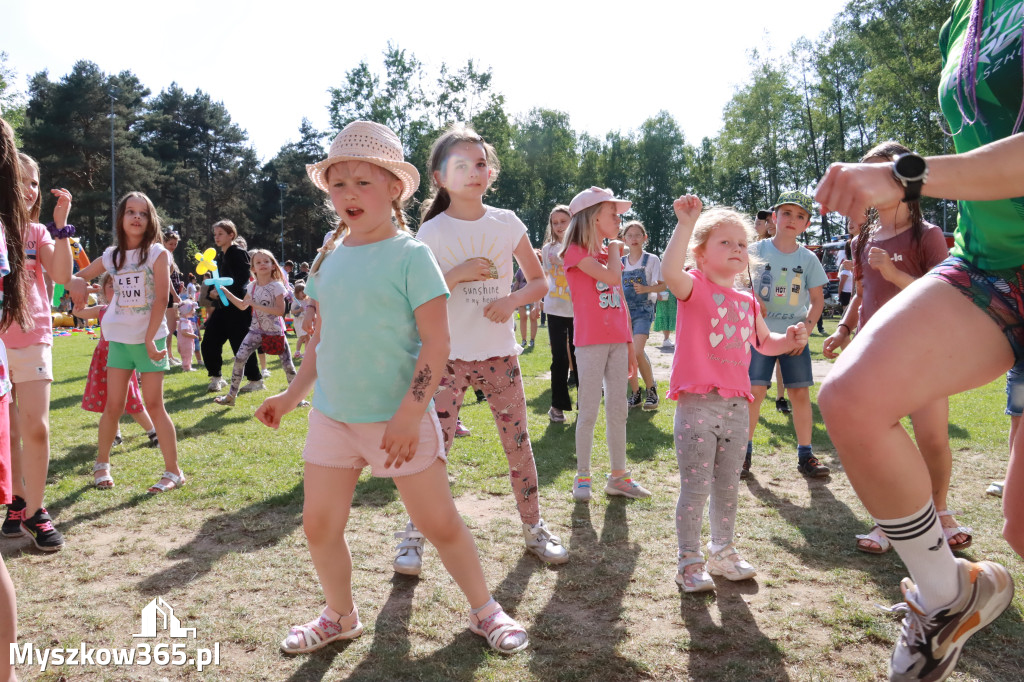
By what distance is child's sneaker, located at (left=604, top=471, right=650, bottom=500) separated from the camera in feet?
15.9

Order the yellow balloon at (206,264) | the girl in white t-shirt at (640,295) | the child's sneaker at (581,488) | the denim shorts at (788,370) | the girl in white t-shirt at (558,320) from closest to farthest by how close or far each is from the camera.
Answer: the child's sneaker at (581,488) → the denim shorts at (788,370) → the girl in white t-shirt at (558,320) → the girl in white t-shirt at (640,295) → the yellow balloon at (206,264)

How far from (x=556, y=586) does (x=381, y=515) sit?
1.58 meters

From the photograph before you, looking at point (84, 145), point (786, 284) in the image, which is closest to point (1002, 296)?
point (786, 284)

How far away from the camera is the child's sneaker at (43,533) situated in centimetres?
401

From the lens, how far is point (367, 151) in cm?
266

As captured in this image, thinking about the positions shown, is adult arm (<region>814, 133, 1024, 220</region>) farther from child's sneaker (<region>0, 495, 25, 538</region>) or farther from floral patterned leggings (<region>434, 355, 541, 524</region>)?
child's sneaker (<region>0, 495, 25, 538</region>)

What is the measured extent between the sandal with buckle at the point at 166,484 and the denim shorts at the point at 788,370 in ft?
14.9

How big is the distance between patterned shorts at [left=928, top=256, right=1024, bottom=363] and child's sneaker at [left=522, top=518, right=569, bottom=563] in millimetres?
2377

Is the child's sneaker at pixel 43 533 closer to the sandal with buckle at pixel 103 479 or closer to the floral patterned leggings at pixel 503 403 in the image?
the sandal with buckle at pixel 103 479

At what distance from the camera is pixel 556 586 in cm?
343

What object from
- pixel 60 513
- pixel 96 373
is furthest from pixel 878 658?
pixel 96 373

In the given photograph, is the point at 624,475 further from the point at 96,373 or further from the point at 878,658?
the point at 96,373

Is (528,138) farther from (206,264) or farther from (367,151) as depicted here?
(367,151)

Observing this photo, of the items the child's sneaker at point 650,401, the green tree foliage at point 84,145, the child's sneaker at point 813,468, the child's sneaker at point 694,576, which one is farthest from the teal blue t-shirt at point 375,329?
the green tree foliage at point 84,145
